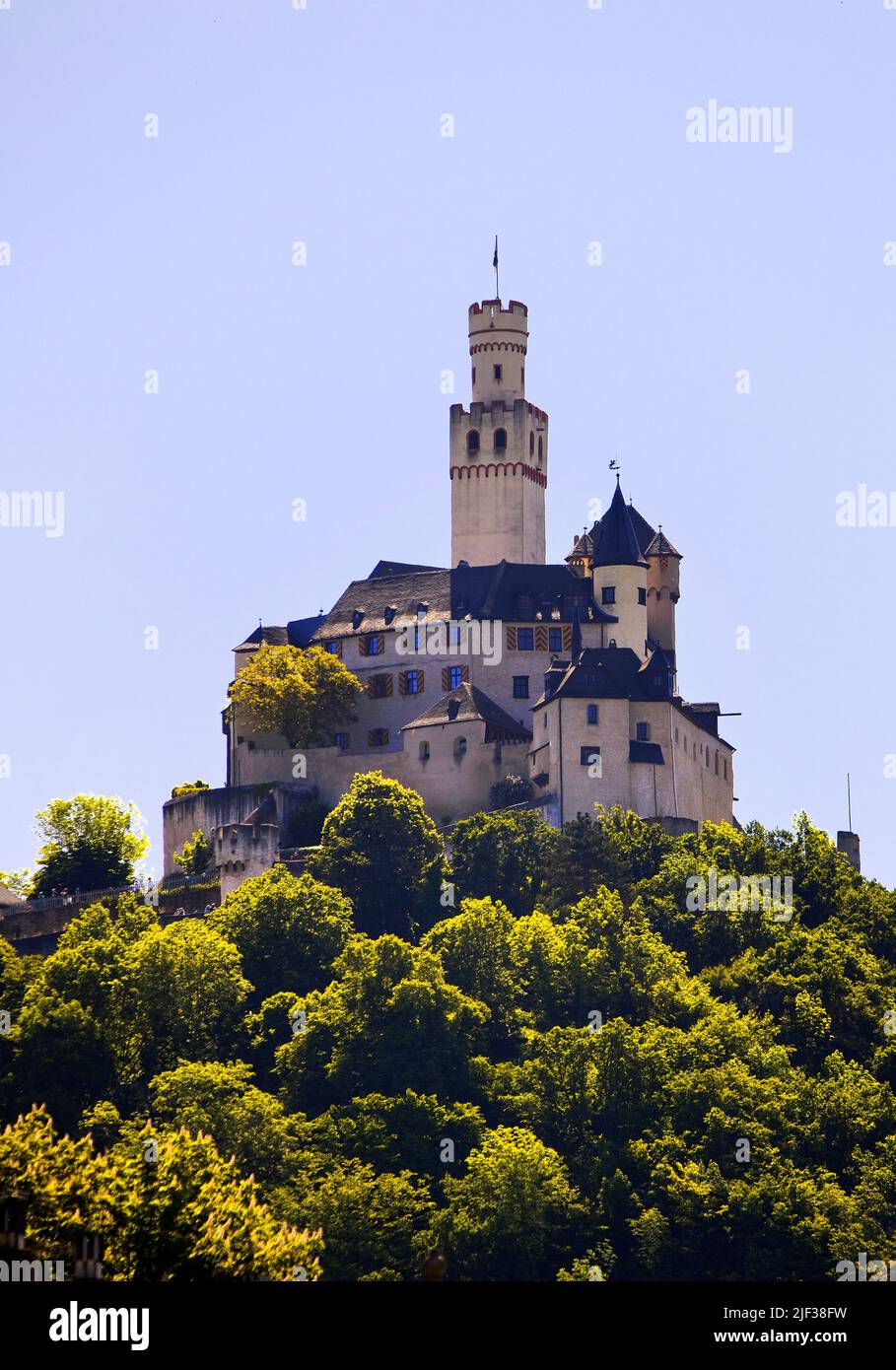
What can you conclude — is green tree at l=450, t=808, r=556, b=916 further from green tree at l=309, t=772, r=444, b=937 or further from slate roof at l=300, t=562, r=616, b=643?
slate roof at l=300, t=562, r=616, b=643

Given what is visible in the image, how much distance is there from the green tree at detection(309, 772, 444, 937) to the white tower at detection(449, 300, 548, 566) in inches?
799

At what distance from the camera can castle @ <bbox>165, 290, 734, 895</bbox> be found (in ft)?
361

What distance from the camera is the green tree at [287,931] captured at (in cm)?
10394

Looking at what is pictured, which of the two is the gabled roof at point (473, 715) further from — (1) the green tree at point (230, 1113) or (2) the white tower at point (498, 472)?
(1) the green tree at point (230, 1113)

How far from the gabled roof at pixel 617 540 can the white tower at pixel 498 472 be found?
8.44 metres

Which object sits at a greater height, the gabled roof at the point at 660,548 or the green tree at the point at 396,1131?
the gabled roof at the point at 660,548

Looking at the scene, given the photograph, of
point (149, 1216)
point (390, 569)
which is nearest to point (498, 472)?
point (390, 569)

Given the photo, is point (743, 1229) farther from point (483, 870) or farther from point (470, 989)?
point (483, 870)

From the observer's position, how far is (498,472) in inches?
5037

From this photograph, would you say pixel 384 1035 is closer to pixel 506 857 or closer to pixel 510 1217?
pixel 510 1217

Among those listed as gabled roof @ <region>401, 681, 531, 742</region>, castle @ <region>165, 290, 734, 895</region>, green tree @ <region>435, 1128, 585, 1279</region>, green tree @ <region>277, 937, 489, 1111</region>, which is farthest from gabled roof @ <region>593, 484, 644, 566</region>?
green tree @ <region>435, 1128, 585, 1279</region>

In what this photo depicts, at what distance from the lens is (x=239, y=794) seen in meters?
116

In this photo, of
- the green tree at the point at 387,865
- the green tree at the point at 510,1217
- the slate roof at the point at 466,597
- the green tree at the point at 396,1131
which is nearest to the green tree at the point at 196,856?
the green tree at the point at 387,865
